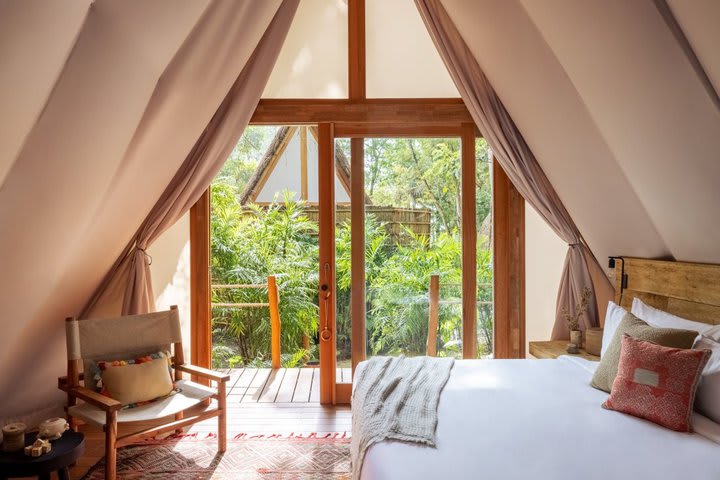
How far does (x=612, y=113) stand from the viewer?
2541mm

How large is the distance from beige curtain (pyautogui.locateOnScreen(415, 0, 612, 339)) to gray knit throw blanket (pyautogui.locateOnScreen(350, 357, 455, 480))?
132 centimetres

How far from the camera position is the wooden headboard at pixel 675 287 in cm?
258

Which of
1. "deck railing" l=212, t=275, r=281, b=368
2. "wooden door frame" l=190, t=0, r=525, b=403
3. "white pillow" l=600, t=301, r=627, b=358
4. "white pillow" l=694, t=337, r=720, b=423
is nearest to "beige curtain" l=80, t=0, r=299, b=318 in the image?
"wooden door frame" l=190, t=0, r=525, b=403

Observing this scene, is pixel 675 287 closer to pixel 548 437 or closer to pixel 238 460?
pixel 548 437

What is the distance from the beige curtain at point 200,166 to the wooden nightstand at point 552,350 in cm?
242

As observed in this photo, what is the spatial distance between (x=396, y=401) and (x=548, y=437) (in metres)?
0.61

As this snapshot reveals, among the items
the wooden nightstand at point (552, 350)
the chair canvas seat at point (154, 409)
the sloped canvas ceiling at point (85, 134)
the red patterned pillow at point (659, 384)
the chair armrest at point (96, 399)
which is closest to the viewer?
the sloped canvas ceiling at point (85, 134)

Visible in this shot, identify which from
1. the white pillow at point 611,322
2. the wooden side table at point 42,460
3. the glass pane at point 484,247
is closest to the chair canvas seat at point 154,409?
the wooden side table at point 42,460

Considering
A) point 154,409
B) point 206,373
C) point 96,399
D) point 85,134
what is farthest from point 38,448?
point 85,134

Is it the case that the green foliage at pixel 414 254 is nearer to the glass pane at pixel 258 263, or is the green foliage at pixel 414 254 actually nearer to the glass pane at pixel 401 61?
the glass pane at pixel 401 61

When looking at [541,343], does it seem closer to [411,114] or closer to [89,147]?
[411,114]

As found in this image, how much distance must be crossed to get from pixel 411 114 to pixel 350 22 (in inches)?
30.9

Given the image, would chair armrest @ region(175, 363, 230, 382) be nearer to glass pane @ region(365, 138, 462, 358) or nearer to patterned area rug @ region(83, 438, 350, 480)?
patterned area rug @ region(83, 438, 350, 480)

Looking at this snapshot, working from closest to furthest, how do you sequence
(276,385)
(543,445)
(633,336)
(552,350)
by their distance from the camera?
(543,445)
(633,336)
(552,350)
(276,385)
